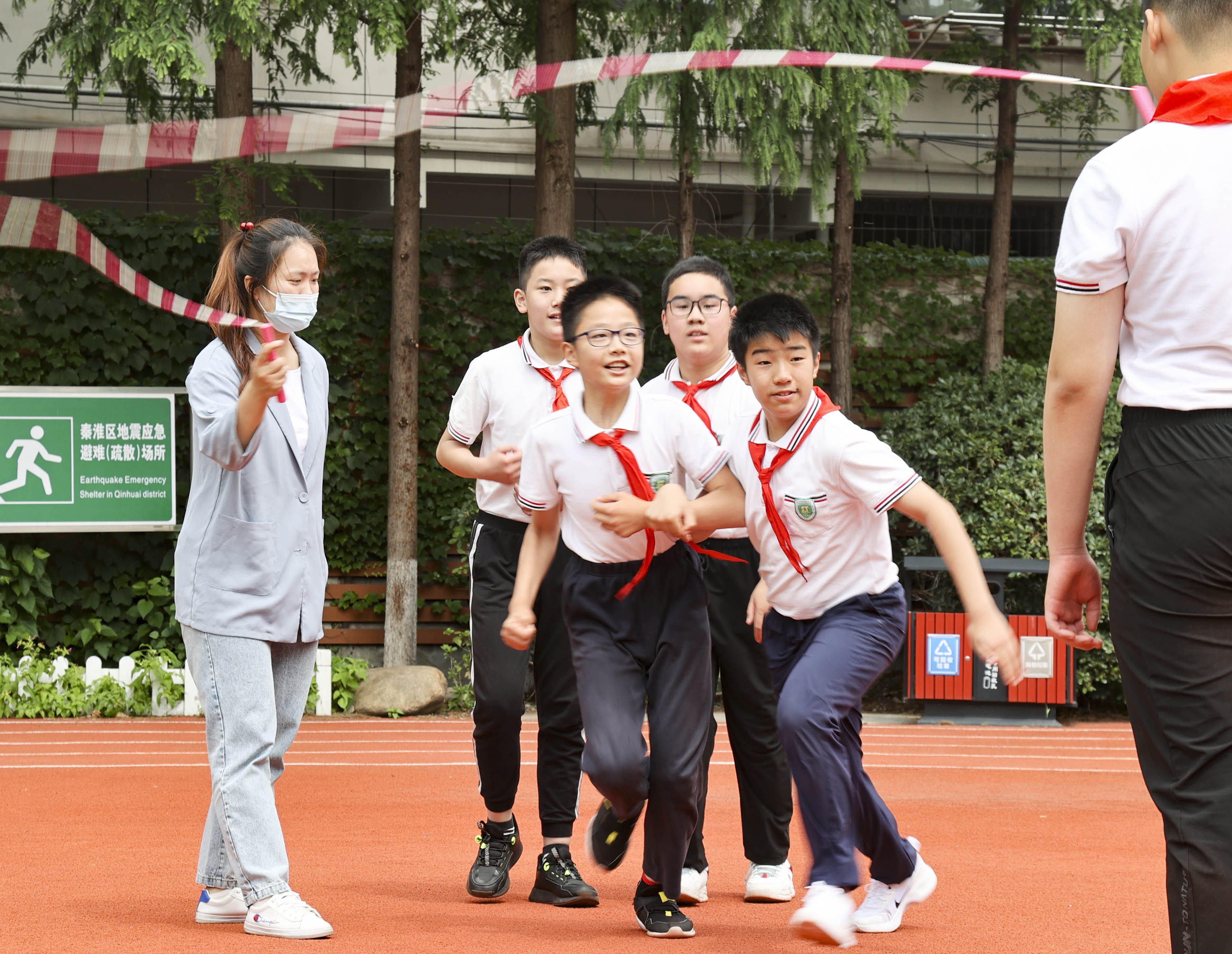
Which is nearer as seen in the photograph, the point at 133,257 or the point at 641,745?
the point at 641,745

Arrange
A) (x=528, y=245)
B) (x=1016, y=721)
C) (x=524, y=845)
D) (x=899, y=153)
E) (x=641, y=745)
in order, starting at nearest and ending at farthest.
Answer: (x=641, y=745) → (x=528, y=245) → (x=524, y=845) → (x=1016, y=721) → (x=899, y=153)

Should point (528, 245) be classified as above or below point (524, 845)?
above

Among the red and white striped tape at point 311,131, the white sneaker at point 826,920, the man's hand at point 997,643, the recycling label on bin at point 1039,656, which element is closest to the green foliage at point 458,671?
the recycling label on bin at point 1039,656

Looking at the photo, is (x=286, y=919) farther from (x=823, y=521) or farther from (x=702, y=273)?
(x=702, y=273)

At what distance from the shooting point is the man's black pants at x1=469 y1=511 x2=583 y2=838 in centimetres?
440

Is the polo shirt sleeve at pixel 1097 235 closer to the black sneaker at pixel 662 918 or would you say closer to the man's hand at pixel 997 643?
the man's hand at pixel 997 643

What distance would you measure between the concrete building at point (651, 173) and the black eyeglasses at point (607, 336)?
323 inches

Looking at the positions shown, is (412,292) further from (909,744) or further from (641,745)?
(641,745)

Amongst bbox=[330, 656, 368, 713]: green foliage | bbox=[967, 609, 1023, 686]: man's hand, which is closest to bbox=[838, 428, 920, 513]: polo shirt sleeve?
bbox=[967, 609, 1023, 686]: man's hand

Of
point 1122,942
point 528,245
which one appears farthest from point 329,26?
point 1122,942

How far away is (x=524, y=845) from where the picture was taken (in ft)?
18.0

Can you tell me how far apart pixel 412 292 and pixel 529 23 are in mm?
2446

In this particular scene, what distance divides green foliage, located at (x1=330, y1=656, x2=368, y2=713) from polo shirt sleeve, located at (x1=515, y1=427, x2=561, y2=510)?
6662 mm

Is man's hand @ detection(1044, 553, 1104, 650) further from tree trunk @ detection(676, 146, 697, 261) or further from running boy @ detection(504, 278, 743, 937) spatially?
tree trunk @ detection(676, 146, 697, 261)
